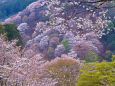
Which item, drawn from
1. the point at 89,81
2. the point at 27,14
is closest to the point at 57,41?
the point at 27,14

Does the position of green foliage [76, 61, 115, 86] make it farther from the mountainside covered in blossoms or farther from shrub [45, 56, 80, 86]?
shrub [45, 56, 80, 86]

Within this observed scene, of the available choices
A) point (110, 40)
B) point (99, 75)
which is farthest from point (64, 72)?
point (110, 40)

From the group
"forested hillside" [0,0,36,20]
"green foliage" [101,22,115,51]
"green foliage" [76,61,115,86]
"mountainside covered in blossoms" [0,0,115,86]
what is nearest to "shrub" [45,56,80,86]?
"mountainside covered in blossoms" [0,0,115,86]

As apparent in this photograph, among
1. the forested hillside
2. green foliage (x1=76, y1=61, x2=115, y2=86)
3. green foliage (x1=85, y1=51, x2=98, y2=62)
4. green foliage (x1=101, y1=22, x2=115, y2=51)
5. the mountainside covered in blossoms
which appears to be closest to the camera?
green foliage (x1=76, y1=61, x2=115, y2=86)

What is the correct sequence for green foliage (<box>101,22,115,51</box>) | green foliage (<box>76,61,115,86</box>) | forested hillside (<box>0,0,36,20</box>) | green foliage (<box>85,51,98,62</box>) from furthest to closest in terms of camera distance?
forested hillside (<box>0,0,36,20</box>), green foliage (<box>101,22,115,51</box>), green foliage (<box>85,51,98,62</box>), green foliage (<box>76,61,115,86</box>)

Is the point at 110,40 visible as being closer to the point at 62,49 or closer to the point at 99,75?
A: the point at 62,49

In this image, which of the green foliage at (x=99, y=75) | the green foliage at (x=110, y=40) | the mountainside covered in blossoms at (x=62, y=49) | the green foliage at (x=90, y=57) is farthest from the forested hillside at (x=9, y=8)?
the green foliage at (x=99, y=75)

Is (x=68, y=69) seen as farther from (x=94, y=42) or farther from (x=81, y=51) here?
(x=94, y=42)

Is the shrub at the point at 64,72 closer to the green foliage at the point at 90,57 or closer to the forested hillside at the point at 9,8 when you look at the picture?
the green foliage at the point at 90,57
